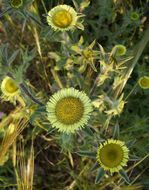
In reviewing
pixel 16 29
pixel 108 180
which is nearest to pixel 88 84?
pixel 108 180

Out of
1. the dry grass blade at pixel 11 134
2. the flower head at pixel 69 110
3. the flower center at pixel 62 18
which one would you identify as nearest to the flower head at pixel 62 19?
the flower center at pixel 62 18

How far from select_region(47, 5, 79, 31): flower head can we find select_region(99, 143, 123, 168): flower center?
1.79ft

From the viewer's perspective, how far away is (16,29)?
7.90 feet

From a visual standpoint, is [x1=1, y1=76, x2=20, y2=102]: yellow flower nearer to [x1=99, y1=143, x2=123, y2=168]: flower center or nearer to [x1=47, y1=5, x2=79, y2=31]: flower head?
[x1=47, y1=5, x2=79, y2=31]: flower head

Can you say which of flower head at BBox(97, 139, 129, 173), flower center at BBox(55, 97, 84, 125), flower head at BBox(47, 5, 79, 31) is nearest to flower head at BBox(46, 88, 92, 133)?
flower center at BBox(55, 97, 84, 125)

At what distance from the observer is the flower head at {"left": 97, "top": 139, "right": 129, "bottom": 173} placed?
1.58m

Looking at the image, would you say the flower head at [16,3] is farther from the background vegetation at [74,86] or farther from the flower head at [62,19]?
the flower head at [62,19]

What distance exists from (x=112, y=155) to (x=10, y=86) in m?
0.55

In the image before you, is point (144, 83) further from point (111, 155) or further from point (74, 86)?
point (111, 155)

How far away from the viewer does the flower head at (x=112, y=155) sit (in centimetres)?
158

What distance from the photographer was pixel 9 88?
5.68 ft

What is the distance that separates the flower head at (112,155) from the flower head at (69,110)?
0.17 metres

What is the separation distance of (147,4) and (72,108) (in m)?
1.10

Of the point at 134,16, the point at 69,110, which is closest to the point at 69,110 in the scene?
the point at 69,110
